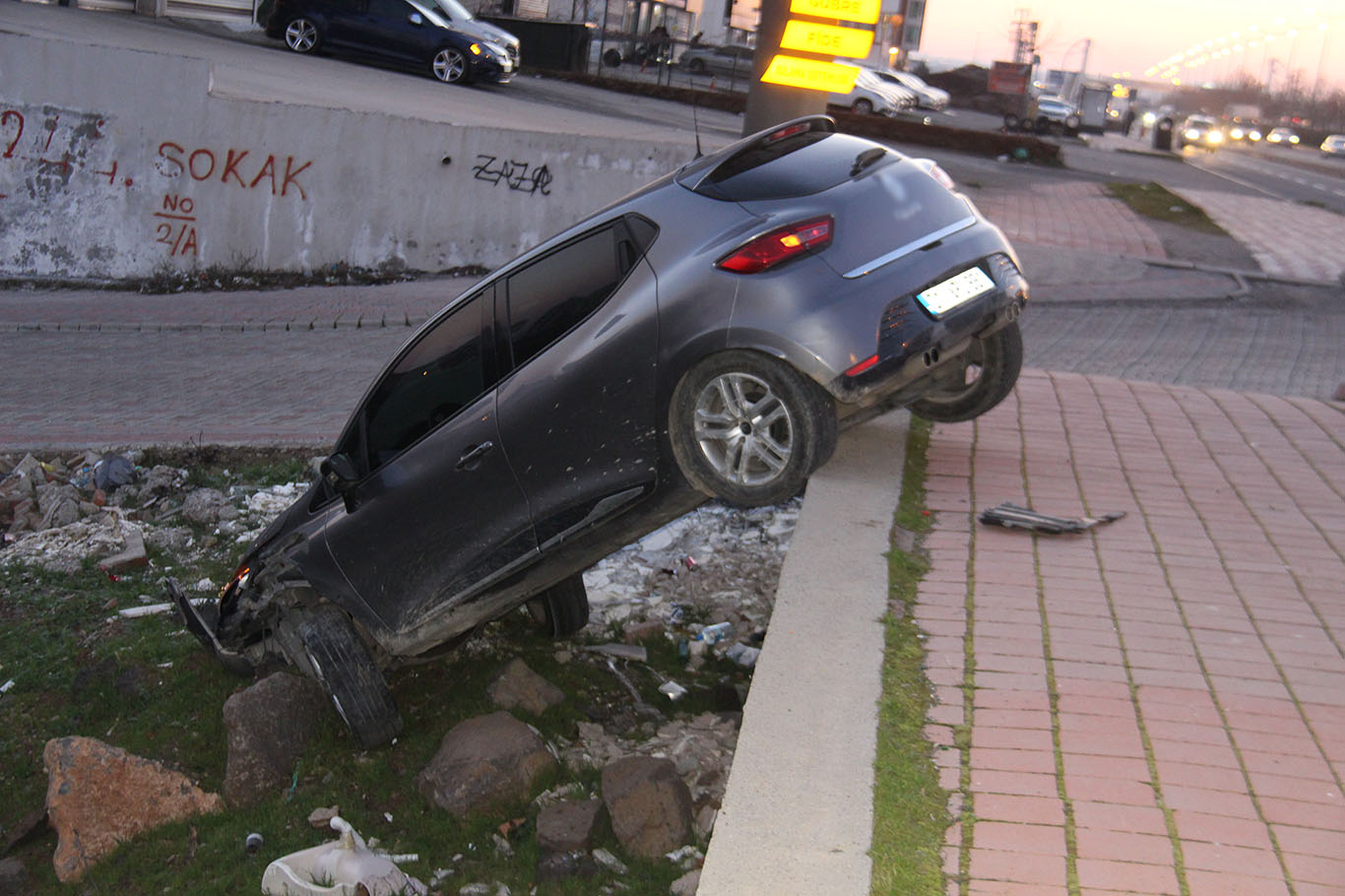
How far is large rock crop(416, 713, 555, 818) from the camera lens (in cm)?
514

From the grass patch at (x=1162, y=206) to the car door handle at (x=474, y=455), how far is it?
64.4 feet

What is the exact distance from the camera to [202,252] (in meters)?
15.9

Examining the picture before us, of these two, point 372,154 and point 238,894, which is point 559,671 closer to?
point 238,894

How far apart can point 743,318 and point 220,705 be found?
11.3 ft

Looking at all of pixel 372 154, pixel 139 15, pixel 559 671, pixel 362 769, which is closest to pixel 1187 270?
pixel 372 154

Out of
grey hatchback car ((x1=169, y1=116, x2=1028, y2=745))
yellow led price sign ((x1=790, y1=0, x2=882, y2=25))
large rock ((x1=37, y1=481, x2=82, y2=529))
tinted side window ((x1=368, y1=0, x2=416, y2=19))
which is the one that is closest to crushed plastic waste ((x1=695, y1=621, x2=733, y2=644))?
grey hatchback car ((x1=169, y1=116, x2=1028, y2=745))

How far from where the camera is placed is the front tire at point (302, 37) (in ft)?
82.3

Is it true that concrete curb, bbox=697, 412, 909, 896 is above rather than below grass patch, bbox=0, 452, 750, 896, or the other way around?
above

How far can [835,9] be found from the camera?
9.19 m

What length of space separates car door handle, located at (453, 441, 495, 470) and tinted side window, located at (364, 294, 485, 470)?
0.22 m

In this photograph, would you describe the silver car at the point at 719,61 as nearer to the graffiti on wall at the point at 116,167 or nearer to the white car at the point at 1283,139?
the graffiti on wall at the point at 116,167

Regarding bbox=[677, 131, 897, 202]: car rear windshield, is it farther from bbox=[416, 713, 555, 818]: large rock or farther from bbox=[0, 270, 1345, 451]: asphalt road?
bbox=[0, 270, 1345, 451]: asphalt road

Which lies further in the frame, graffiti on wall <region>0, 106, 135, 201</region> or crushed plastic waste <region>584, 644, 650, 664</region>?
graffiti on wall <region>0, 106, 135, 201</region>

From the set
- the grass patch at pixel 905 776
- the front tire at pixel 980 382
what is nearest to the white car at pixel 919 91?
the front tire at pixel 980 382
